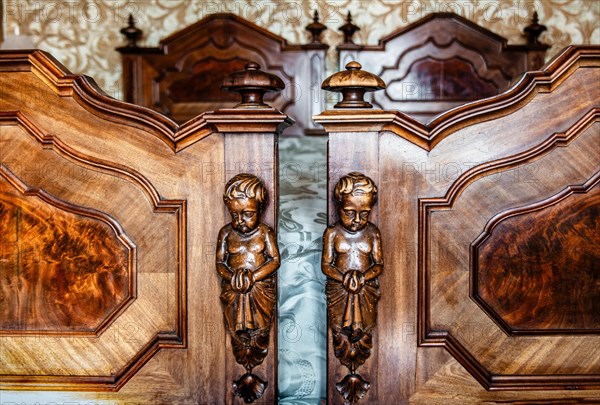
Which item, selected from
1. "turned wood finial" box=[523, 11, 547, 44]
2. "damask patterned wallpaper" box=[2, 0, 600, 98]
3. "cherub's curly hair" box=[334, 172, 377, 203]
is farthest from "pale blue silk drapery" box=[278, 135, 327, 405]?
"turned wood finial" box=[523, 11, 547, 44]

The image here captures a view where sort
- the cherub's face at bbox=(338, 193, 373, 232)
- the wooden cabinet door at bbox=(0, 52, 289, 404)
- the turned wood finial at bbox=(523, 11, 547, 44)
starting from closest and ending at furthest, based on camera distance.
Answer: the cherub's face at bbox=(338, 193, 373, 232) < the wooden cabinet door at bbox=(0, 52, 289, 404) < the turned wood finial at bbox=(523, 11, 547, 44)

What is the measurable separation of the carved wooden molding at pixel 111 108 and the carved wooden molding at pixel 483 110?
0.20 meters

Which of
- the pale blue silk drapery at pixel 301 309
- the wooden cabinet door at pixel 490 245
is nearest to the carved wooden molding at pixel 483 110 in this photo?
the wooden cabinet door at pixel 490 245

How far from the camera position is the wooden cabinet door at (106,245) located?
131 cm

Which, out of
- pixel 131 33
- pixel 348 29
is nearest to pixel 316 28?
pixel 348 29

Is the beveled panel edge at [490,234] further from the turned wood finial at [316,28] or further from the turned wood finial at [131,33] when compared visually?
the turned wood finial at [131,33]

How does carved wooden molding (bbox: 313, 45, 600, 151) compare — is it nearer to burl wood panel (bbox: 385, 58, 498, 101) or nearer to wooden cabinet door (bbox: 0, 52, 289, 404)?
wooden cabinet door (bbox: 0, 52, 289, 404)

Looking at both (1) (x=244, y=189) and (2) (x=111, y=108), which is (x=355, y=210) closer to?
(1) (x=244, y=189)

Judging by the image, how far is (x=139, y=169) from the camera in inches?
52.0

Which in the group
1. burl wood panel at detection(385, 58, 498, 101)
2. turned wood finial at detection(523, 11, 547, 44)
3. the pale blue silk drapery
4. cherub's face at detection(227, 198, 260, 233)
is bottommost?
the pale blue silk drapery

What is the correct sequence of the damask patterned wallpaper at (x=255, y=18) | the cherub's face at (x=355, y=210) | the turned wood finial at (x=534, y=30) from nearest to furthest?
the cherub's face at (x=355, y=210) → the turned wood finial at (x=534, y=30) → the damask patterned wallpaper at (x=255, y=18)

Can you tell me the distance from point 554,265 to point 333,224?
48cm

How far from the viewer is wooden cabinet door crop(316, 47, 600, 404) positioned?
1.28 meters

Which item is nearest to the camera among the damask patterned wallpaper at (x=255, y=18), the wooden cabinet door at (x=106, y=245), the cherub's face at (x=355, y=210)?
the cherub's face at (x=355, y=210)
